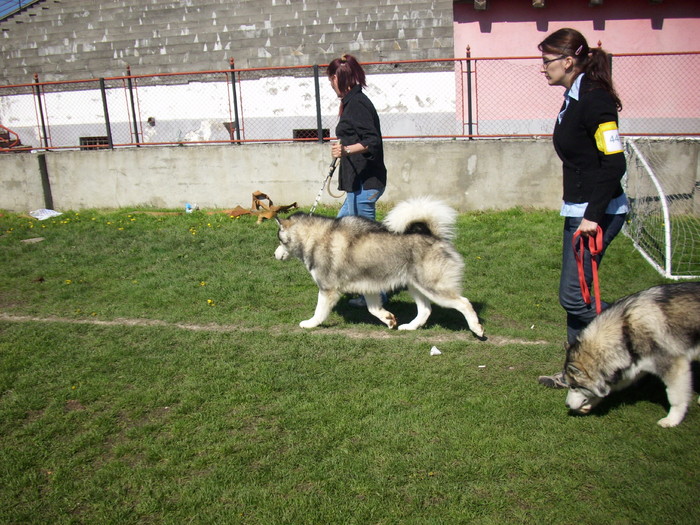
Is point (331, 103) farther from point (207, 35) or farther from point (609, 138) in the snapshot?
point (609, 138)

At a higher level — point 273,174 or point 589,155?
point 589,155

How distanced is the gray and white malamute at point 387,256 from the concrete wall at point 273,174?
15.8 ft

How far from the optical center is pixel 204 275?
7223 millimetres

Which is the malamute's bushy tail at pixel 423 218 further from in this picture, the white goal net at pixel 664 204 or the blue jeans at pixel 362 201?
the white goal net at pixel 664 204

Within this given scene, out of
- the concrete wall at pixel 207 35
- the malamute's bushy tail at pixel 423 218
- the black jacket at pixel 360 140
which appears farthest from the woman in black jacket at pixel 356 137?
the concrete wall at pixel 207 35

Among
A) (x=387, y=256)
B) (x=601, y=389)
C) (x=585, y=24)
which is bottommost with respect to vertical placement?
(x=601, y=389)

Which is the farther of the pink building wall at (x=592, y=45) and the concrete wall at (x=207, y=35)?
the concrete wall at (x=207, y=35)

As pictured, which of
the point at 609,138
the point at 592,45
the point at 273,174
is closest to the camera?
the point at 609,138

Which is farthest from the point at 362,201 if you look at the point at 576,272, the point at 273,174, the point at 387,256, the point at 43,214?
the point at 43,214

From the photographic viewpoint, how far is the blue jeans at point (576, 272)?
3672mm

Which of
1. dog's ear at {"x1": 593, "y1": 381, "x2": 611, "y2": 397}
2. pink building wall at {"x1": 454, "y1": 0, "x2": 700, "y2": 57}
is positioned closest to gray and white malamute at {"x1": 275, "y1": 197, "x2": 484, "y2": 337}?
dog's ear at {"x1": 593, "y1": 381, "x2": 611, "y2": 397}

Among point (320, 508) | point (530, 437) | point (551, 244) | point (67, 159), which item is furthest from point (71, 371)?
point (67, 159)

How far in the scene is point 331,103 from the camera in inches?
566

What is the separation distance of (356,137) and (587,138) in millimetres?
2469
